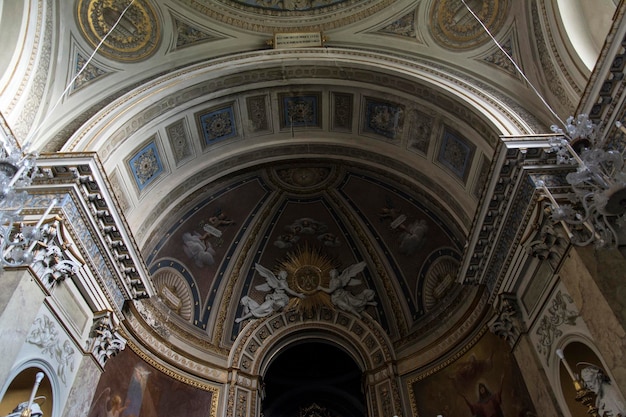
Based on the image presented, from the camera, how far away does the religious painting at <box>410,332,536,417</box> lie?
8.45 metres

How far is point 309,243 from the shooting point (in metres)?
13.1

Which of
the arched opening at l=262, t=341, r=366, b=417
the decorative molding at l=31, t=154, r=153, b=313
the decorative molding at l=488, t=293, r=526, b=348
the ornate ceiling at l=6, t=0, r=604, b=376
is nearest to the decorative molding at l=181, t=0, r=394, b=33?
the ornate ceiling at l=6, t=0, r=604, b=376

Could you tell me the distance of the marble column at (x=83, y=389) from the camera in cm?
654

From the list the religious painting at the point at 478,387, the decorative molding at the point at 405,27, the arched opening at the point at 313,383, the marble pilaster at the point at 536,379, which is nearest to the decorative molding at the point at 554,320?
the marble pilaster at the point at 536,379

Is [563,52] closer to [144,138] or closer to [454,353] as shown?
[454,353]

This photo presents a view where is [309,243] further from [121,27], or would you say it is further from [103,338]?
[121,27]

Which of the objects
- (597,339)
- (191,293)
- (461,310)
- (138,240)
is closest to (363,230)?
(461,310)

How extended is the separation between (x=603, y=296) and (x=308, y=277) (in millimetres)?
8256

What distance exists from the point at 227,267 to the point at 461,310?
5.86 m

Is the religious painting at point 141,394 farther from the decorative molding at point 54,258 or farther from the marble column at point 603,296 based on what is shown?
the marble column at point 603,296

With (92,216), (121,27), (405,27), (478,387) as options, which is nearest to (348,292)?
(478,387)

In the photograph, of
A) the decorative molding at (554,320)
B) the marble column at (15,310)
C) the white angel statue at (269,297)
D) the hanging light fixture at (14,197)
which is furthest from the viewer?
the white angel statue at (269,297)

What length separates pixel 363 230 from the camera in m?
12.5

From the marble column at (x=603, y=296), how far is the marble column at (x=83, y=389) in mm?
6781
